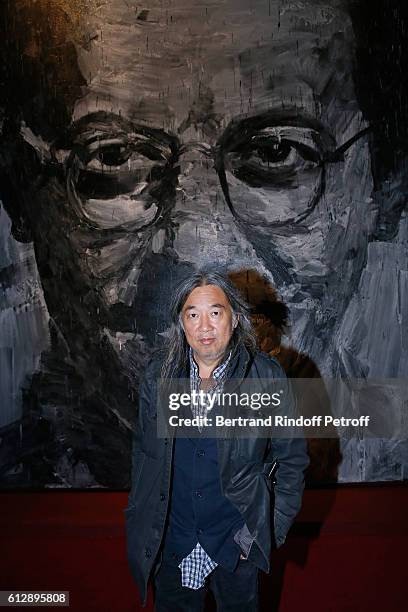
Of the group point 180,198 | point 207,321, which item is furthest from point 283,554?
point 180,198

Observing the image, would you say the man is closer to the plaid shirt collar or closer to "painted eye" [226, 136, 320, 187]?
the plaid shirt collar

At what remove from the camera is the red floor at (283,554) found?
236 centimetres

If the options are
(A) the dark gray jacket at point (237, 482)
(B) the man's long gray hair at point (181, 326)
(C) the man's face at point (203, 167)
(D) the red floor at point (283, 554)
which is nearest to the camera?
(A) the dark gray jacket at point (237, 482)

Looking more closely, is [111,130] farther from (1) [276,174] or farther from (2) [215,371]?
(2) [215,371]

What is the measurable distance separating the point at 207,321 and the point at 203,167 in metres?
1.82

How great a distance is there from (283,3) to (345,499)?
2.87m

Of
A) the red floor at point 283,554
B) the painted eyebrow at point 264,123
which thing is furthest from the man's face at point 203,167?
the red floor at point 283,554

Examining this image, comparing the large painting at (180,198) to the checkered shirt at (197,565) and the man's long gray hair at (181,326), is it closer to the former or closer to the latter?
the man's long gray hair at (181,326)

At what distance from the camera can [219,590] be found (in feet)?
5.59

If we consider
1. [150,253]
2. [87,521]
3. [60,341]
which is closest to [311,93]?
[150,253]

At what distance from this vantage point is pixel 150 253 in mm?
3320

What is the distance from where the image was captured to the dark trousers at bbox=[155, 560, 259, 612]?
1681 millimetres

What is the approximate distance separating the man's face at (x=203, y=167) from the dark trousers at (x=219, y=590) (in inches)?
71.0

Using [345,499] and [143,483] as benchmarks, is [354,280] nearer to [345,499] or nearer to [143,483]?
[345,499]
